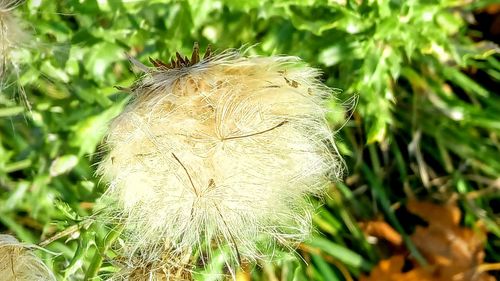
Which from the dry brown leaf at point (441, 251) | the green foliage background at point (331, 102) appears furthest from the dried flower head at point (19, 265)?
the dry brown leaf at point (441, 251)

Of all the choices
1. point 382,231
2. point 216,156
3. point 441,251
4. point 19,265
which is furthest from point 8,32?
point 441,251

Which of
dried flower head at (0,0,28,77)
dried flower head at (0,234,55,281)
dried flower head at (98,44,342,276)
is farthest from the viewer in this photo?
dried flower head at (0,0,28,77)

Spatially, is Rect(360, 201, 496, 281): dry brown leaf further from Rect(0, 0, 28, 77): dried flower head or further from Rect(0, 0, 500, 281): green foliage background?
Rect(0, 0, 28, 77): dried flower head

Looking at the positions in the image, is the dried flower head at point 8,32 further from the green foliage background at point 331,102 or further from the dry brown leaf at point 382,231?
the dry brown leaf at point 382,231

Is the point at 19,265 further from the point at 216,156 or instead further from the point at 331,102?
the point at 331,102

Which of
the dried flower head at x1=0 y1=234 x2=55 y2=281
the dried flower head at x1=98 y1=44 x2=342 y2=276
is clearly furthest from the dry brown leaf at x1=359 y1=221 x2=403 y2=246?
the dried flower head at x1=0 y1=234 x2=55 y2=281

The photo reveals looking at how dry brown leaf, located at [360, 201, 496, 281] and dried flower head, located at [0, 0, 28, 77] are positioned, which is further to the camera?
dry brown leaf, located at [360, 201, 496, 281]

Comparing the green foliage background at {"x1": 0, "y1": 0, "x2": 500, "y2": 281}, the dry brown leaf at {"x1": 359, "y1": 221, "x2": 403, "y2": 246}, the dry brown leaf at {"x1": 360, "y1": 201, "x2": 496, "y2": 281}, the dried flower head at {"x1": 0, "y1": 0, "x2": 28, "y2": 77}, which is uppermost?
the dried flower head at {"x1": 0, "y1": 0, "x2": 28, "y2": 77}
